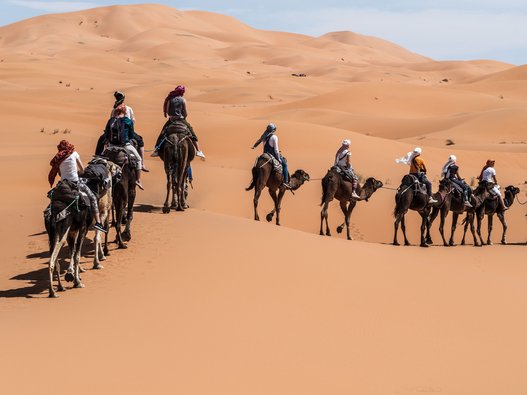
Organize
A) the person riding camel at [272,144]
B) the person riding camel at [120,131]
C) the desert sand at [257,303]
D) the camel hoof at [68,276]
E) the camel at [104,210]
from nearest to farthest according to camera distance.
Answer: the desert sand at [257,303] → the camel hoof at [68,276] → the camel at [104,210] → the person riding camel at [120,131] → the person riding camel at [272,144]

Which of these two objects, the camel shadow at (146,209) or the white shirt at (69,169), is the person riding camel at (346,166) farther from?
the white shirt at (69,169)

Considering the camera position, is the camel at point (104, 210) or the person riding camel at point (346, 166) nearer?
the camel at point (104, 210)

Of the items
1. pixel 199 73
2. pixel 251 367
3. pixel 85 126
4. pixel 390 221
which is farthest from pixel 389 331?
pixel 199 73

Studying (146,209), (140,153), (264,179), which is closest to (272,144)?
(264,179)

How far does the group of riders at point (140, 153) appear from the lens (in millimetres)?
11148

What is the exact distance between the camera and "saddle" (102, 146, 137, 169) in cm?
1343

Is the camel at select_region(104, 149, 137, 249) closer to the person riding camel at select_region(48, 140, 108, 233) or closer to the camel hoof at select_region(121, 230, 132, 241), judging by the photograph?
the camel hoof at select_region(121, 230, 132, 241)

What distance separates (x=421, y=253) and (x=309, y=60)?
344 ft

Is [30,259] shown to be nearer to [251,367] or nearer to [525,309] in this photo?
[251,367]

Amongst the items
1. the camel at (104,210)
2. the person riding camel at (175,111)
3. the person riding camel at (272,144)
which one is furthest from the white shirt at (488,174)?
the camel at (104,210)

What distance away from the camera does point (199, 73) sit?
87062 millimetres

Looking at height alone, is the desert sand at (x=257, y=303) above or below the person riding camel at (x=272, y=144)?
below

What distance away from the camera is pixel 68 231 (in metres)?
10.8

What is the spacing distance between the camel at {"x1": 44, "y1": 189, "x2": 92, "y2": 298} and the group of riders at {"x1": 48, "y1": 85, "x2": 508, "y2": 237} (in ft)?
0.96
